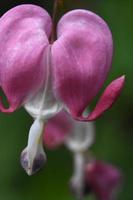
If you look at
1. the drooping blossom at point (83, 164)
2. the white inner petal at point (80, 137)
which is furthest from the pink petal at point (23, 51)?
the white inner petal at point (80, 137)

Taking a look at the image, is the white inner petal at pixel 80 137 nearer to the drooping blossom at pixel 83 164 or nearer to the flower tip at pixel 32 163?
the drooping blossom at pixel 83 164

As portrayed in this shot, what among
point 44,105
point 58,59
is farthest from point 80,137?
point 58,59

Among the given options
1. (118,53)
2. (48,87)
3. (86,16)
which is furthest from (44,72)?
(118,53)

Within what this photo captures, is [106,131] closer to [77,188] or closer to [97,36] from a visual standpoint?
[77,188]

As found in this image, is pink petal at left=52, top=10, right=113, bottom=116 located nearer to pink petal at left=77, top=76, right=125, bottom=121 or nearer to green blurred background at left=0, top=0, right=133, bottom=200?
pink petal at left=77, top=76, right=125, bottom=121

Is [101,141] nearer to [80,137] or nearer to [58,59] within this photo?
[80,137]
